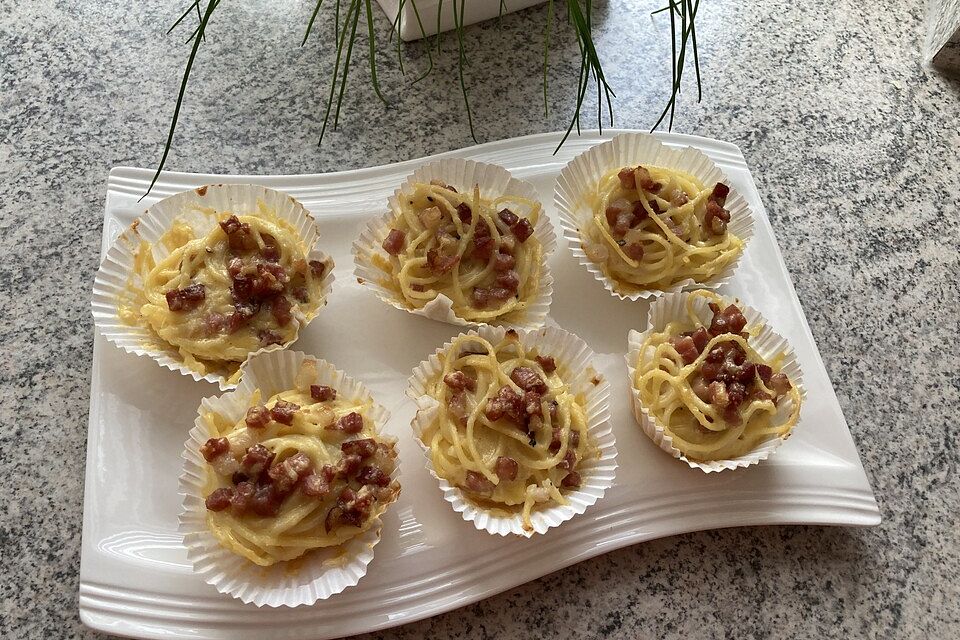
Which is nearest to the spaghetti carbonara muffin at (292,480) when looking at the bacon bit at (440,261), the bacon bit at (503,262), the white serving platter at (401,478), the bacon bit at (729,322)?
the white serving platter at (401,478)

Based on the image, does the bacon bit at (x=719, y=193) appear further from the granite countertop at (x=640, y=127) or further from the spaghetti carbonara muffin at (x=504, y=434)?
the spaghetti carbonara muffin at (x=504, y=434)

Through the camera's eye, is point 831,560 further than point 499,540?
Yes

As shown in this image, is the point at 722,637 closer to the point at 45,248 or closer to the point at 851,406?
the point at 851,406

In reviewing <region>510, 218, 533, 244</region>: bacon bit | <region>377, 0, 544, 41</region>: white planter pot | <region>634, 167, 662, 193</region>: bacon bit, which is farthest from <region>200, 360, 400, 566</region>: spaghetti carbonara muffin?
<region>377, 0, 544, 41</region>: white planter pot

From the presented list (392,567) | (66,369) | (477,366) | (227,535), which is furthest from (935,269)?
(66,369)

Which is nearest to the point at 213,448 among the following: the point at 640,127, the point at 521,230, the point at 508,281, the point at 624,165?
the point at 508,281

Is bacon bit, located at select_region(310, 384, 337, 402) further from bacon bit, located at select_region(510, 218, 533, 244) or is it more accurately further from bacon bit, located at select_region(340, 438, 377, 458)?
bacon bit, located at select_region(510, 218, 533, 244)

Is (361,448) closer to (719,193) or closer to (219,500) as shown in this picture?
(219,500)
